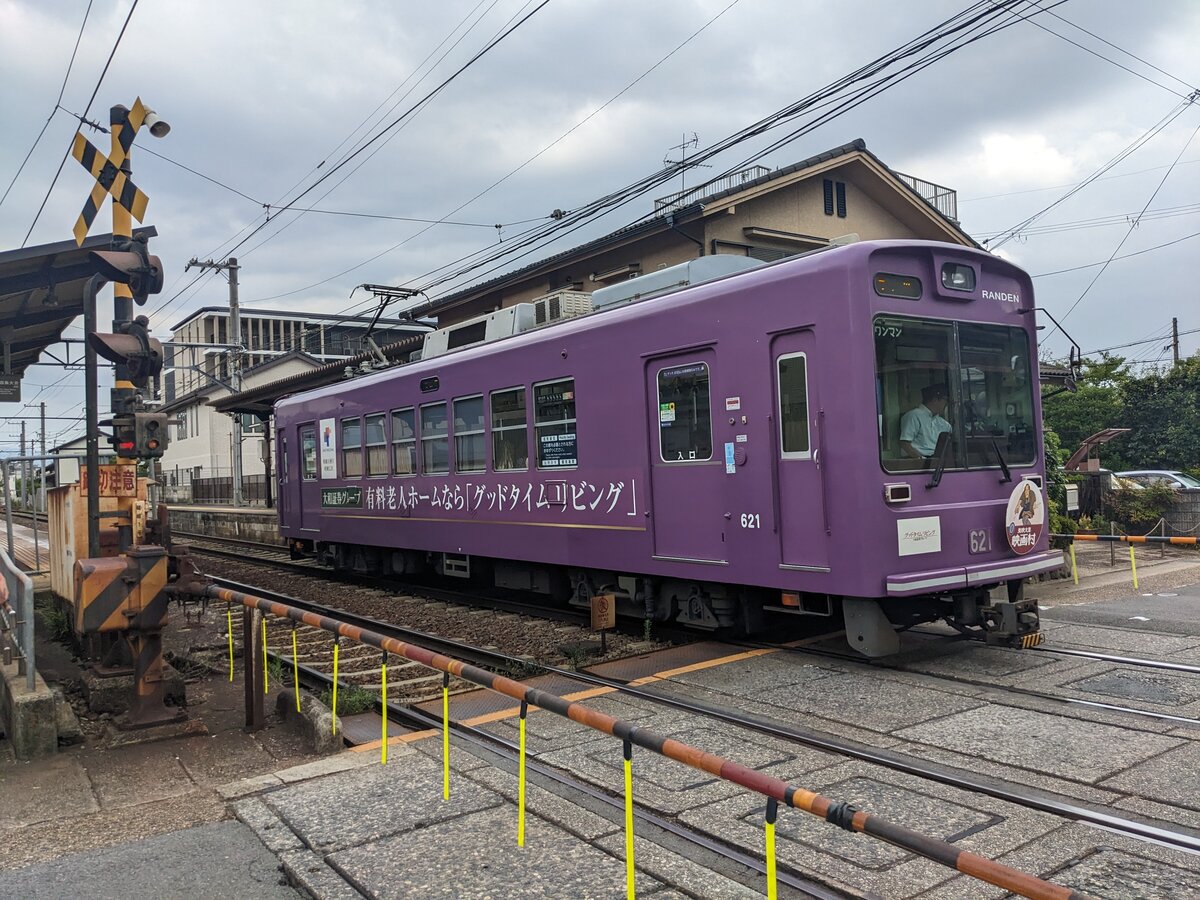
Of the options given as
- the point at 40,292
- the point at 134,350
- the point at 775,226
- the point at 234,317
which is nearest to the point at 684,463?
the point at 134,350

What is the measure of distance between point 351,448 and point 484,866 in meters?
10.4

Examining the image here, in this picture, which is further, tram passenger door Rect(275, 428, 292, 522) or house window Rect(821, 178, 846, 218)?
house window Rect(821, 178, 846, 218)

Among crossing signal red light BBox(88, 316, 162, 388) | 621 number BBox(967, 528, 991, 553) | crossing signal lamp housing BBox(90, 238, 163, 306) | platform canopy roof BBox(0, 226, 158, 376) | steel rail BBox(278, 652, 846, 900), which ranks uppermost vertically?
platform canopy roof BBox(0, 226, 158, 376)

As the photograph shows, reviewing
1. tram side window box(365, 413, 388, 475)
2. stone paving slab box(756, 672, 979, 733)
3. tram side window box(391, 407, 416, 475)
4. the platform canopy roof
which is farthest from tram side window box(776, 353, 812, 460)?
tram side window box(365, 413, 388, 475)

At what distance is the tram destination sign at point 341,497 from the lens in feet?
43.6

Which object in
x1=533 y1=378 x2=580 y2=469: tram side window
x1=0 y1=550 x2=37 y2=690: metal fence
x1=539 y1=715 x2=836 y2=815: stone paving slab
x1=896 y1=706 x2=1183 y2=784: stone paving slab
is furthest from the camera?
x1=533 y1=378 x2=580 y2=469: tram side window

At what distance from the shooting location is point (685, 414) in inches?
298

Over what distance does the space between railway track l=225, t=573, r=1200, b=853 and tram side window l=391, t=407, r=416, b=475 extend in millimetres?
5626

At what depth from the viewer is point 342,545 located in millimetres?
14891

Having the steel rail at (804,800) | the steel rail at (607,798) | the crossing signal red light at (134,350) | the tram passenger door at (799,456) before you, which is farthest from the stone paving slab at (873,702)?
the crossing signal red light at (134,350)

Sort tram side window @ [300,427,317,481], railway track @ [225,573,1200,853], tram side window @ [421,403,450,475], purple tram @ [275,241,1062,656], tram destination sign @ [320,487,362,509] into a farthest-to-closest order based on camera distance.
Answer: tram side window @ [300,427,317,481]
tram destination sign @ [320,487,362,509]
tram side window @ [421,403,450,475]
purple tram @ [275,241,1062,656]
railway track @ [225,573,1200,853]

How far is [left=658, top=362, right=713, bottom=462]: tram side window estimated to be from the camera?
7.35 meters

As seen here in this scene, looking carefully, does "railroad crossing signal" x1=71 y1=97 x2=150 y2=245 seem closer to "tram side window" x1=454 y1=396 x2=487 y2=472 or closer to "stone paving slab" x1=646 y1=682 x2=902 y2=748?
"tram side window" x1=454 y1=396 x2=487 y2=472

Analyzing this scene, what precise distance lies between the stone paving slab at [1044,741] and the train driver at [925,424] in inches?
71.1
